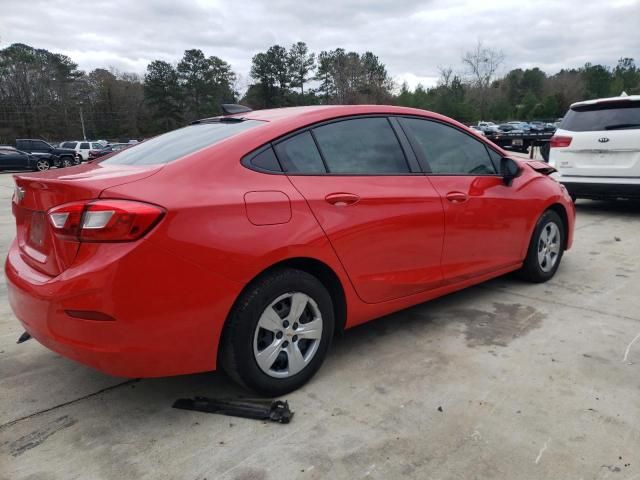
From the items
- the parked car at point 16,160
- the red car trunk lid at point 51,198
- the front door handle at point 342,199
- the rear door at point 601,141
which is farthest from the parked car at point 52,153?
the front door handle at point 342,199

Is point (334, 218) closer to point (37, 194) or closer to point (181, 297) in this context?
point (181, 297)

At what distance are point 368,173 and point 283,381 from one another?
1.29m

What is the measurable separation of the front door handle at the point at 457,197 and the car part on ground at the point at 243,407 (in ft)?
5.74

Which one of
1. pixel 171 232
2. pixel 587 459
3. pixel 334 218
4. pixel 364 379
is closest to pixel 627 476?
pixel 587 459

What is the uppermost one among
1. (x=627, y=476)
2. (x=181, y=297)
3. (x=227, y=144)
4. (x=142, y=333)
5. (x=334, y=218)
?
(x=227, y=144)

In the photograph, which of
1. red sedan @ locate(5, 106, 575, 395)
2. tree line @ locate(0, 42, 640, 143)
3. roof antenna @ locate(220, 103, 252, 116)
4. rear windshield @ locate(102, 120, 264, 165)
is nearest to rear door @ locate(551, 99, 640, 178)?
red sedan @ locate(5, 106, 575, 395)

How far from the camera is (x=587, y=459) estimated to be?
2084mm

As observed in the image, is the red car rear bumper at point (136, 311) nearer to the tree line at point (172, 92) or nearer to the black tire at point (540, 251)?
the black tire at point (540, 251)

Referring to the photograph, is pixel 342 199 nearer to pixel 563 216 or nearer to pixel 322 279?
pixel 322 279

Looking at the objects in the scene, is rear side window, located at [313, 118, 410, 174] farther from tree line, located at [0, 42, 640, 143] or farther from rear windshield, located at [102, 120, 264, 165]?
tree line, located at [0, 42, 640, 143]

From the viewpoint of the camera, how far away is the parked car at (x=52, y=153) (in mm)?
26345

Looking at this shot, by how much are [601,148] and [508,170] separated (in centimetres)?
425

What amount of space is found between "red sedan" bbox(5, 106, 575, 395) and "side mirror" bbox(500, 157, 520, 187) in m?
0.42

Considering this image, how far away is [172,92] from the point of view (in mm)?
69688
